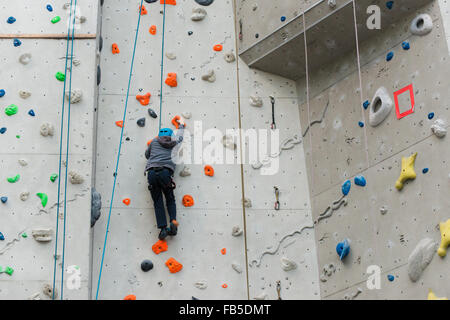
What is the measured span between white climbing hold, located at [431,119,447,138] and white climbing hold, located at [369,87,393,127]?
623 mm

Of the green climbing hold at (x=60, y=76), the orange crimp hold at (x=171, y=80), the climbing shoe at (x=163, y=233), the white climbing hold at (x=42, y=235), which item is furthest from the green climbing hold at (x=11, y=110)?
the climbing shoe at (x=163, y=233)

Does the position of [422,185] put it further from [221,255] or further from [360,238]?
[221,255]

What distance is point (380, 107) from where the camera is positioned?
7.47 m

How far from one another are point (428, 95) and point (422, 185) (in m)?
0.70

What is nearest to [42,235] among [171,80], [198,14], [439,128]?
[171,80]

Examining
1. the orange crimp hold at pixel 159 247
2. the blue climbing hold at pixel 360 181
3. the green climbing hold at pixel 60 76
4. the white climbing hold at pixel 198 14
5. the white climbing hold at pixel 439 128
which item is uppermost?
the white climbing hold at pixel 198 14

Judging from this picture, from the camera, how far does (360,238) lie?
7457mm

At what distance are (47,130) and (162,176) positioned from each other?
104 cm

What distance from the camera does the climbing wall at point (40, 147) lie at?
734 centimetres

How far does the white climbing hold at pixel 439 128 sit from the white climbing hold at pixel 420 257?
2.56ft

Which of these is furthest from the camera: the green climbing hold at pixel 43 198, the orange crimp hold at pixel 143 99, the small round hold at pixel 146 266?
the orange crimp hold at pixel 143 99

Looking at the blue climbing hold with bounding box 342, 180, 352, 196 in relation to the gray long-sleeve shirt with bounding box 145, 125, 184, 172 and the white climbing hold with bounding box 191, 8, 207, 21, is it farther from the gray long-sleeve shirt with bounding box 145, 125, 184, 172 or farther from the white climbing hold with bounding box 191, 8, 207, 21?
the white climbing hold with bounding box 191, 8, 207, 21

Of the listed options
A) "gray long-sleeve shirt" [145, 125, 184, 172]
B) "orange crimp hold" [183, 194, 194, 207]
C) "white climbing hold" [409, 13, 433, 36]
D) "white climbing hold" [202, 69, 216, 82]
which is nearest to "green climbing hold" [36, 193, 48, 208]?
"gray long-sleeve shirt" [145, 125, 184, 172]

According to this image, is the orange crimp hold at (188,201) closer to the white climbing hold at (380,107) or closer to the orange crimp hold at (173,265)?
the orange crimp hold at (173,265)
